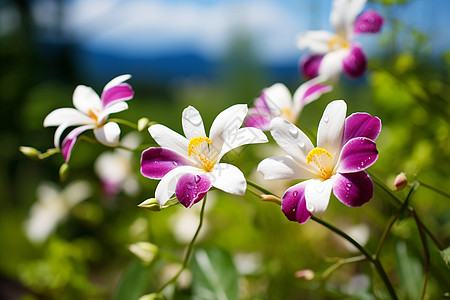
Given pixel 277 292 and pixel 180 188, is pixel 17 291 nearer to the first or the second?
pixel 277 292

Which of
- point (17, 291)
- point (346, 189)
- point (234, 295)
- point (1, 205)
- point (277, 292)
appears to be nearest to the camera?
point (346, 189)

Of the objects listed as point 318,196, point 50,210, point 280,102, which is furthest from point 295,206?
point 50,210

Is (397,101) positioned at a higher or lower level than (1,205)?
higher

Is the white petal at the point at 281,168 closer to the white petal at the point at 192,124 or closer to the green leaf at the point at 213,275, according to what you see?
the white petal at the point at 192,124

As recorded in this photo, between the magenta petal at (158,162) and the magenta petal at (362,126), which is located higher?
the magenta petal at (362,126)

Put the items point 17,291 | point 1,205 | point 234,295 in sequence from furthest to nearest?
1. point 1,205
2. point 17,291
3. point 234,295

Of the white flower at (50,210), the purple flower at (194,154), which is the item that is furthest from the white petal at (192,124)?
the white flower at (50,210)

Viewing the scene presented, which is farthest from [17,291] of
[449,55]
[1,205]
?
[1,205]
